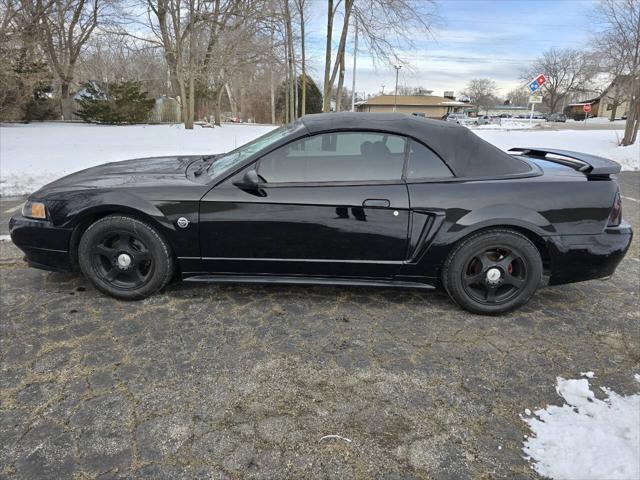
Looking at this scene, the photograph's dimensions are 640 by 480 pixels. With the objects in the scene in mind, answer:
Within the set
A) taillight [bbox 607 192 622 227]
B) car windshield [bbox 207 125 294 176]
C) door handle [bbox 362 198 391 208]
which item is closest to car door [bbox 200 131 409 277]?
door handle [bbox 362 198 391 208]

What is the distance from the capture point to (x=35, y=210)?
3211 millimetres

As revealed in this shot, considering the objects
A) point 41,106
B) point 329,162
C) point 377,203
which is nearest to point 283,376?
point 377,203

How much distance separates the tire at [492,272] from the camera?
9.97 ft

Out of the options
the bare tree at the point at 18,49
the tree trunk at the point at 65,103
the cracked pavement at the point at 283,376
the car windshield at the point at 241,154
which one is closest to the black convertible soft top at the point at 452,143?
the car windshield at the point at 241,154

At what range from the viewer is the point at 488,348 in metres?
2.78

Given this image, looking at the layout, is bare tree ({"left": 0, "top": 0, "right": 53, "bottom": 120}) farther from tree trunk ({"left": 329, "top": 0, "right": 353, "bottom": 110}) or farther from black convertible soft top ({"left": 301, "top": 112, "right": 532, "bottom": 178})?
black convertible soft top ({"left": 301, "top": 112, "right": 532, "bottom": 178})

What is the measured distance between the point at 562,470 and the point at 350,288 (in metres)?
2.06

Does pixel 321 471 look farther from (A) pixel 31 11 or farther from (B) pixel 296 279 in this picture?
(A) pixel 31 11

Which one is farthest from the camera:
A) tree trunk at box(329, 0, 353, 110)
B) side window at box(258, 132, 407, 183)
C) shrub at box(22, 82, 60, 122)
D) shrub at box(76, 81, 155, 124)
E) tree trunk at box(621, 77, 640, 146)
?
shrub at box(76, 81, 155, 124)

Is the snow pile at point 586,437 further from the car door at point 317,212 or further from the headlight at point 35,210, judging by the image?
the headlight at point 35,210

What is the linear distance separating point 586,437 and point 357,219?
1.76 meters

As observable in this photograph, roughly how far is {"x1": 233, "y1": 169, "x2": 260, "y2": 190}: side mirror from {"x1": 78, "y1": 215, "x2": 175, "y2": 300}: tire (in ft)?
2.38

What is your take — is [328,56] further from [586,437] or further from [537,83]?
[586,437]

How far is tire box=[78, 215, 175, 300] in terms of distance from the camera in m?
3.11
